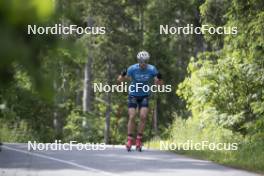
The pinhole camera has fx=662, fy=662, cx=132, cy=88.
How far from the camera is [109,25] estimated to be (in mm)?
33438

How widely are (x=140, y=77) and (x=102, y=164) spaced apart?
105 inches

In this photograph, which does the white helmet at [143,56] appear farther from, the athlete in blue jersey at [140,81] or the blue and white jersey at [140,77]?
the blue and white jersey at [140,77]

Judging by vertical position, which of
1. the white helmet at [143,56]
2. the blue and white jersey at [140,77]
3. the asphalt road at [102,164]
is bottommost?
the asphalt road at [102,164]

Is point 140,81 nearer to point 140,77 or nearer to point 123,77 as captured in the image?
point 140,77

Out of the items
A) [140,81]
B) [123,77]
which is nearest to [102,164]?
[140,81]

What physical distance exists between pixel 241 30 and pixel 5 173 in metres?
6.89

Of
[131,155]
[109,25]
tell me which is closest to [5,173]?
[131,155]

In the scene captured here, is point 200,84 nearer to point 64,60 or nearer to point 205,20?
point 205,20

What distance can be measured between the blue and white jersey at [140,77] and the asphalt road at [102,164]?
122 centimetres

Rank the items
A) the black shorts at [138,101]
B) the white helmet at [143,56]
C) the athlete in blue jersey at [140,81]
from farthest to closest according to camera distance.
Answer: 1. the black shorts at [138,101]
2. the athlete in blue jersey at [140,81]
3. the white helmet at [143,56]

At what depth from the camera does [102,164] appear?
10680 millimetres

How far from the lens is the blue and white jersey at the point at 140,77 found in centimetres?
1284

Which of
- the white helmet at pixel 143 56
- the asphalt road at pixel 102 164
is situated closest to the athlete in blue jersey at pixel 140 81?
the white helmet at pixel 143 56

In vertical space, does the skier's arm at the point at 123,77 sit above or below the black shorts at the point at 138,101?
above
